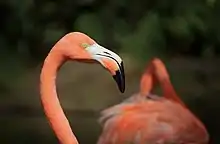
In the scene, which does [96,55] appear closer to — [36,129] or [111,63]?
[111,63]

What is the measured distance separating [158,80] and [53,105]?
110 cm

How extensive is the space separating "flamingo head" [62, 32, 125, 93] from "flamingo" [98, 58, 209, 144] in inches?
37.5

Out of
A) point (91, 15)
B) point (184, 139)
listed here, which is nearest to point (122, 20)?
point (91, 15)

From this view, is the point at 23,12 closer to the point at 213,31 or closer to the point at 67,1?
the point at 67,1

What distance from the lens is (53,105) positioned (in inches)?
48.9

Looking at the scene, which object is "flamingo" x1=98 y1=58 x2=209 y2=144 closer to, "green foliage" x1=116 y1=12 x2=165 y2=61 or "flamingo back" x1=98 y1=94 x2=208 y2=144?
"flamingo back" x1=98 y1=94 x2=208 y2=144

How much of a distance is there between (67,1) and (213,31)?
51cm

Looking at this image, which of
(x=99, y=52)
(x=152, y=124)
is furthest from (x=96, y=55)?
(x=152, y=124)

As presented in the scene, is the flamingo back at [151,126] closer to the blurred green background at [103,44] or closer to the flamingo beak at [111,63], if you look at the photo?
the blurred green background at [103,44]

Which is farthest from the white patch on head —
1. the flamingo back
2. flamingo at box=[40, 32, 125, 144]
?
the flamingo back

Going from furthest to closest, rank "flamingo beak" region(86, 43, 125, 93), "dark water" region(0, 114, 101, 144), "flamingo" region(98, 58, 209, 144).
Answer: "dark water" region(0, 114, 101, 144), "flamingo" region(98, 58, 209, 144), "flamingo beak" region(86, 43, 125, 93)

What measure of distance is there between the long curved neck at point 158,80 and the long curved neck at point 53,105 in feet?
3.45

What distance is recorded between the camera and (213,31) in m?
2.36

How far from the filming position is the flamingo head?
1.19 metres
